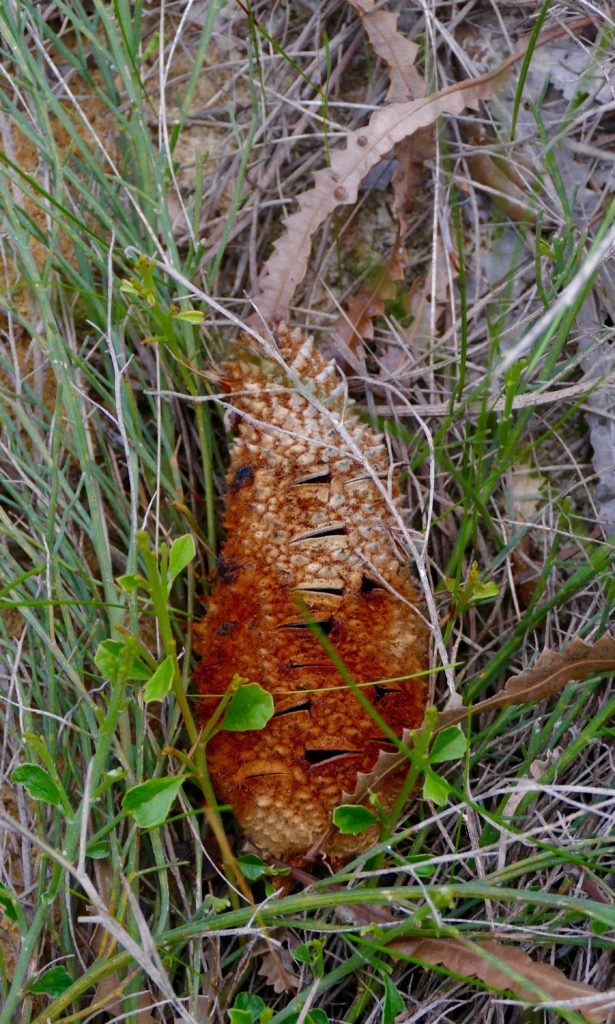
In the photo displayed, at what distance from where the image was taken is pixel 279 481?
5.89 ft

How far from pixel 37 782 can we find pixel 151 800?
0.69 feet

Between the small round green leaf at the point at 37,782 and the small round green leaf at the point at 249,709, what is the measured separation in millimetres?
322

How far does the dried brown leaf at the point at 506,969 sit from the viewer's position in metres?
1.38

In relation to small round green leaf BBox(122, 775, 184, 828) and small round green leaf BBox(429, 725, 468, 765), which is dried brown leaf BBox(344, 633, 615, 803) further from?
small round green leaf BBox(122, 775, 184, 828)

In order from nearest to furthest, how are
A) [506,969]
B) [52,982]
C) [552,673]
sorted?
[506,969], [52,982], [552,673]

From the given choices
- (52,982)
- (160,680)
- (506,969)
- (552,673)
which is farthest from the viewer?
(552,673)

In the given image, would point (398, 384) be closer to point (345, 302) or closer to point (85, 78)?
point (345, 302)

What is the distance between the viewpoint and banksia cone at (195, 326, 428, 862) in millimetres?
1671

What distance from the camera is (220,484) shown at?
2.12 meters

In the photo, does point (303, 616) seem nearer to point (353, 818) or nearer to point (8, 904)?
point (353, 818)

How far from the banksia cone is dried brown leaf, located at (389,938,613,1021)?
0.24 meters

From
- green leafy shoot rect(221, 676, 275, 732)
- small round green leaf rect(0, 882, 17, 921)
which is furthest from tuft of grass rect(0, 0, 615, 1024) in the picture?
green leafy shoot rect(221, 676, 275, 732)

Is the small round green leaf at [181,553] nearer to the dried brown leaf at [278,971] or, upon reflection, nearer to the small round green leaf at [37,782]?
the small round green leaf at [37,782]

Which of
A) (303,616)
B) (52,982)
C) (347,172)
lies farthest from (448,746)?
(347,172)
